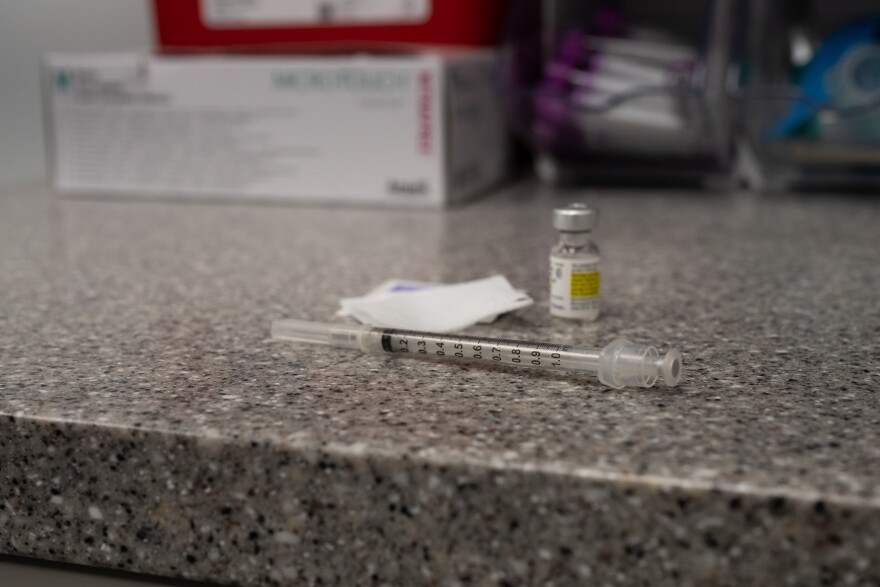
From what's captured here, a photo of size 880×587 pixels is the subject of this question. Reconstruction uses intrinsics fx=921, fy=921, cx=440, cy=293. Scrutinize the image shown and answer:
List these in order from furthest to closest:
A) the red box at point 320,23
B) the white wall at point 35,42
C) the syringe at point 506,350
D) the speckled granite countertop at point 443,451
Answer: the white wall at point 35,42
the red box at point 320,23
the syringe at point 506,350
the speckled granite countertop at point 443,451

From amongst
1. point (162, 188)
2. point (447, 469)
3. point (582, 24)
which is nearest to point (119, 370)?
point (447, 469)

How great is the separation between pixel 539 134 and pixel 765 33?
28cm

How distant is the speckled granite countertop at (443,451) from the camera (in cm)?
37

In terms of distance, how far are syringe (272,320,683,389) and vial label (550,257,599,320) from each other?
76 millimetres

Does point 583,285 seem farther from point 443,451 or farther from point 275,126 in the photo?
point 275,126

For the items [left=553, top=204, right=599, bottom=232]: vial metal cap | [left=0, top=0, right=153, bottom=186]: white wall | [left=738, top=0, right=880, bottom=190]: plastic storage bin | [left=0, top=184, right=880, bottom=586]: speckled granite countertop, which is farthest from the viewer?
[left=0, top=0, right=153, bottom=186]: white wall

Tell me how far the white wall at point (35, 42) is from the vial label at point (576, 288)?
932 mm

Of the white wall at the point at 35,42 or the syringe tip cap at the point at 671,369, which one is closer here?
the syringe tip cap at the point at 671,369

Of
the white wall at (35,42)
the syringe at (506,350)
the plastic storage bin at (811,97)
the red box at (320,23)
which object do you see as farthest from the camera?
the white wall at (35,42)

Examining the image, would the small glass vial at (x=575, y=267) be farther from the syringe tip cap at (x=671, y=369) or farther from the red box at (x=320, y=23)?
the red box at (x=320, y=23)

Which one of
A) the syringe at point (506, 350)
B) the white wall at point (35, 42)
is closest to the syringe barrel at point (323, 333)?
the syringe at point (506, 350)

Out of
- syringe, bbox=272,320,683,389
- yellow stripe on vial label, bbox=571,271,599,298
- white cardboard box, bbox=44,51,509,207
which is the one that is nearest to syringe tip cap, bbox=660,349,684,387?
syringe, bbox=272,320,683,389

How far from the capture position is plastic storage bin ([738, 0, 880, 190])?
981mm

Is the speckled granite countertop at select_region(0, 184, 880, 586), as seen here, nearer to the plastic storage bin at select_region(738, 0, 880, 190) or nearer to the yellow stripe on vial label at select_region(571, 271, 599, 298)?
the yellow stripe on vial label at select_region(571, 271, 599, 298)
